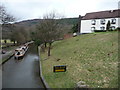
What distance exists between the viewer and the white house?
3594cm

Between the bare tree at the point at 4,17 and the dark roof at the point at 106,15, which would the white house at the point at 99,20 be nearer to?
the dark roof at the point at 106,15

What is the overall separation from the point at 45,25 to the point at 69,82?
19640mm

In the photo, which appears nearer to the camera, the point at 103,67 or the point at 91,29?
the point at 103,67

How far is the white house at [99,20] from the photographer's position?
35938 millimetres

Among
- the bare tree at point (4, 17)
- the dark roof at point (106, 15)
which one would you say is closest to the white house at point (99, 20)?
the dark roof at point (106, 15)

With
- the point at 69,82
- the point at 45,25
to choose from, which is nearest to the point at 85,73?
the point at 69,82

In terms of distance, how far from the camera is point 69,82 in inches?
362

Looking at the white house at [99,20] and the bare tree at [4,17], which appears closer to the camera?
the bare tree at [4,17]

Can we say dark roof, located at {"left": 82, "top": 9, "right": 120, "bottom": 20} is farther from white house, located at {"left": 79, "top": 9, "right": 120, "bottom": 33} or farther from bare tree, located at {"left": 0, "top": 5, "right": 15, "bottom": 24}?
bare tree, located at {"left": 0, "top": 5, "right": 15, "bottom": 24}

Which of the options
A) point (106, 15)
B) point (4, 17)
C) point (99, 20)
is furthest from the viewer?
point (99, 20)

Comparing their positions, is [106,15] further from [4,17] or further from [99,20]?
[4,17]

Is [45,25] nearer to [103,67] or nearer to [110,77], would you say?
[103,67]

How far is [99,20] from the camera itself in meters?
38.7

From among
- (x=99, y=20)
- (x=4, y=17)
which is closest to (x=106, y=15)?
(x=99, y=20)
